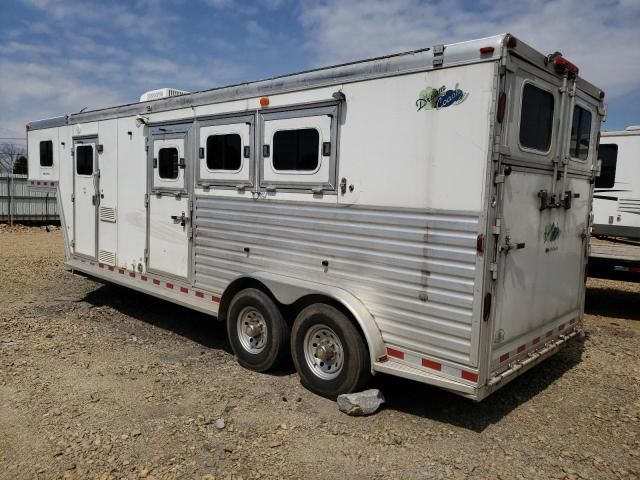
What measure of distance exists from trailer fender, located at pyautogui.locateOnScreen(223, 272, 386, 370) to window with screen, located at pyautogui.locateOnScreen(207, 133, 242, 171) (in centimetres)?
117

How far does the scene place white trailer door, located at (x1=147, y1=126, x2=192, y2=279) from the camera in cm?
598

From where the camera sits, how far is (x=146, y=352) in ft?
19.0

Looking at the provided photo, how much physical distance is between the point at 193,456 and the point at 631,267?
263 inches

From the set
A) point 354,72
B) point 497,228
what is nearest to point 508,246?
point 497,228

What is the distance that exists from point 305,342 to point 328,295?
0.59 meters

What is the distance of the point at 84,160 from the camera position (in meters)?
7.64

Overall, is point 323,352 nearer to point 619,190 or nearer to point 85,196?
point 85,196

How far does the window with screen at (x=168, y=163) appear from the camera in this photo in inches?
240

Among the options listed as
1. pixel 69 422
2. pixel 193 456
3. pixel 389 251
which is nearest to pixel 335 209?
pixel 389 251

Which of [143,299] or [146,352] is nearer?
[146,352]

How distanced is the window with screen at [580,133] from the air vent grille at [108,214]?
5557 millimetres

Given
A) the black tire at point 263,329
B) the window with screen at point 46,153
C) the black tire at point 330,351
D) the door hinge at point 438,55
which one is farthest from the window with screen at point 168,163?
the door hinge at point 438,55

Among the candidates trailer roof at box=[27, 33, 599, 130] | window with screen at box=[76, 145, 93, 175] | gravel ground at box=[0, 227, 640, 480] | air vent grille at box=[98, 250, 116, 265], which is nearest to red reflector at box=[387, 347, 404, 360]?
gravel ground at box=[0, 227, 640, 480]

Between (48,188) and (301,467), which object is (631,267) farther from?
(48,188)
